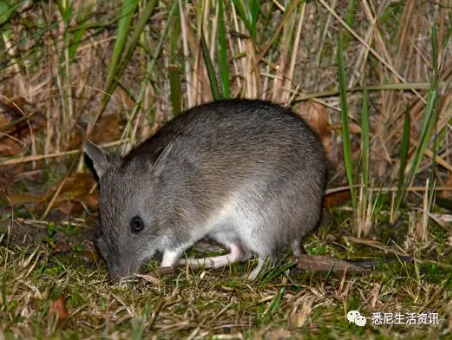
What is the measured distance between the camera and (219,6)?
6391 millimetres

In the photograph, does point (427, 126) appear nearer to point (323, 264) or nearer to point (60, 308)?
point (323, 264)

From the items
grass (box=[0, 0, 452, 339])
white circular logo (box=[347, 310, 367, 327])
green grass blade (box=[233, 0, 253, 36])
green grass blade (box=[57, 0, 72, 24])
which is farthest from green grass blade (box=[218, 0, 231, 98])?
white circular logo (box=[347, 310, 367, 327])

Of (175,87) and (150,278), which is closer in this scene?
(150,278)

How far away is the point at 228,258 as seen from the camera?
605 cm

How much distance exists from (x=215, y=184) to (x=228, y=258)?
627 mm

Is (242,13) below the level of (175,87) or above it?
above

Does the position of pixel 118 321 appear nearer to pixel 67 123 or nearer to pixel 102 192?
pixel 102 192

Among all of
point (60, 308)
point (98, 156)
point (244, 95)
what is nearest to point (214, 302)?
point (60, 308)

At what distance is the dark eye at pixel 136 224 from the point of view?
542cm

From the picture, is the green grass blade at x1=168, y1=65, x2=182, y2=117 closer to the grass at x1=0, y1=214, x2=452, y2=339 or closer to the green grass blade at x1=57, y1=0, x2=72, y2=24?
the green grass blade at x1=57, y1=0, x2=72, y2=24

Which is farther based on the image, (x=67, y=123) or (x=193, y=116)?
(x=67, y=123)

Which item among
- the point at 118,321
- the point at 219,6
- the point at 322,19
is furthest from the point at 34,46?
the point at 118,321

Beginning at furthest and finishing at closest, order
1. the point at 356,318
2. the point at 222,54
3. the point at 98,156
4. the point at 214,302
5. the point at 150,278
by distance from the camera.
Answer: the point at 222,54, the point at 98,156, the point at 150,278, the point at 214,302, the point at 356,318

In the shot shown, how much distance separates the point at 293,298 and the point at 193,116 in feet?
5.62
